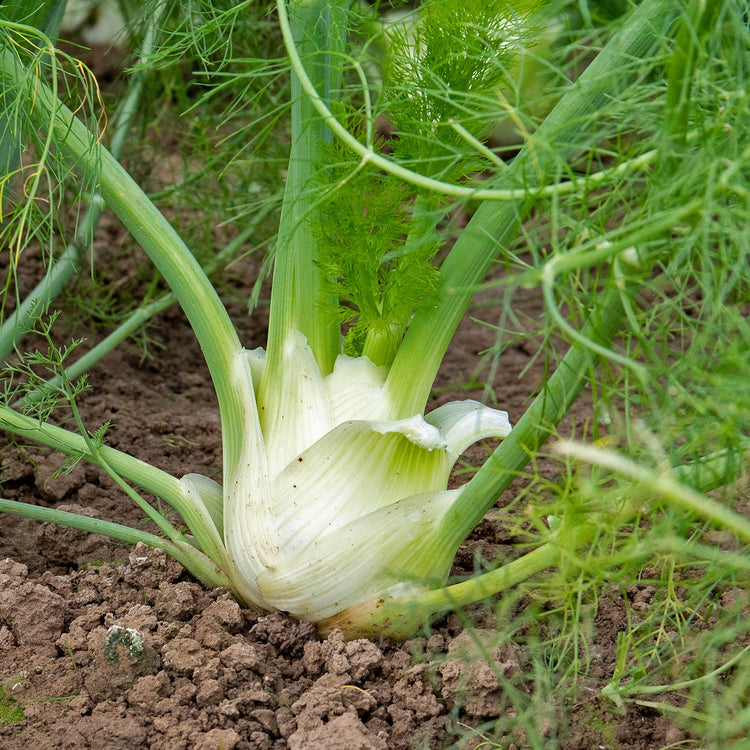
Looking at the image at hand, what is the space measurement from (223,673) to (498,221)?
28.7 inches

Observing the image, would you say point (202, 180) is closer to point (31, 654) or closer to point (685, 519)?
point (31, 654)

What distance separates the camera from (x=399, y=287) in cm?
139

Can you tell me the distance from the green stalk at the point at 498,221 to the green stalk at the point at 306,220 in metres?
0.15

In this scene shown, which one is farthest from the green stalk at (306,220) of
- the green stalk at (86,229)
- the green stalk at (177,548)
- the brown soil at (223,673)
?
the green stalk at (86,229)

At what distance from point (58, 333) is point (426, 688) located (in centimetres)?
146

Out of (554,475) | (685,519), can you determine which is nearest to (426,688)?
(685,519)

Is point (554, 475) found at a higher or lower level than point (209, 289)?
lower

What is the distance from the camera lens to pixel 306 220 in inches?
54.9

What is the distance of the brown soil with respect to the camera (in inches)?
45.9

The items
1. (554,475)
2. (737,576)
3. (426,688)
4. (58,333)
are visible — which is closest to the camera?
(737,576)

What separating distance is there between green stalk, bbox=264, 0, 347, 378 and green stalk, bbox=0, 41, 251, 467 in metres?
0.06

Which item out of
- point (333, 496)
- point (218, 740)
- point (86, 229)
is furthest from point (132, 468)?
point (86, 229)

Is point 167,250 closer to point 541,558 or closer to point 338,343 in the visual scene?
point 338,343

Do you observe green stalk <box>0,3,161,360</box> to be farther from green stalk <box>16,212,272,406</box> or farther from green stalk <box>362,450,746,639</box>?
green stalk <box>362,450,746,639</box>
